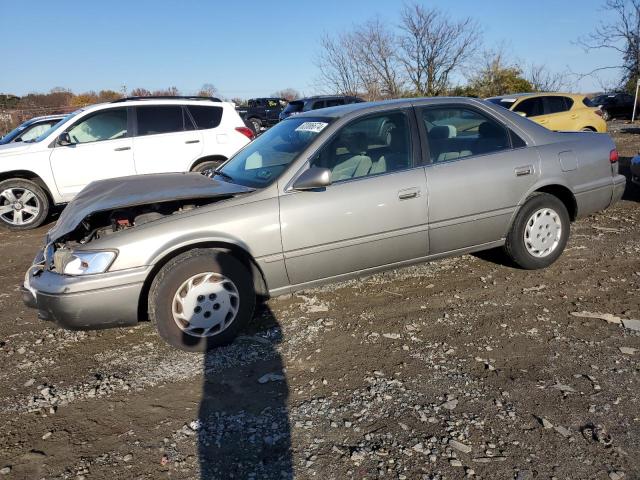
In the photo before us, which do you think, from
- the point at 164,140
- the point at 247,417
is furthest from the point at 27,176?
the point at 247,417

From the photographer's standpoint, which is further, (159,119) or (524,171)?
(159,119)

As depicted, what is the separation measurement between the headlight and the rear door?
458cm

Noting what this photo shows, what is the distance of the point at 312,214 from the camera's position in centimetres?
362

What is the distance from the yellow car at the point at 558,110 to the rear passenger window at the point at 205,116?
6137 mm

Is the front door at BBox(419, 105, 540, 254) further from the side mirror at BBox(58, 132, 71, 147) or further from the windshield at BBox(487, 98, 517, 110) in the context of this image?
the windshield at BBox(487, 98, 517, 110)

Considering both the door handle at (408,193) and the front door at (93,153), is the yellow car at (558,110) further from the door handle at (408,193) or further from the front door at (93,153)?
the door handle at (408,193)

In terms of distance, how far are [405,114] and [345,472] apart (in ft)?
9.42

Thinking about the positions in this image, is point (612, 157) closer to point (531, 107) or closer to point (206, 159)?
point (206, 159)

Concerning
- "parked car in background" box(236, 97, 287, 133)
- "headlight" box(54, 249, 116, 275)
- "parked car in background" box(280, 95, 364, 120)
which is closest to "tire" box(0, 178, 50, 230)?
"headlight" box(54, 249, 116, 275)

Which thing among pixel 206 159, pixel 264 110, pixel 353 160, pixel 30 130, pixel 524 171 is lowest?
pixel 524 171

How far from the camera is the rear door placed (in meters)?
7.59

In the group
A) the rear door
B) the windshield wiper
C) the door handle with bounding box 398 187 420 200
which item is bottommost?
the door handle with bounding box 398 187 420 200

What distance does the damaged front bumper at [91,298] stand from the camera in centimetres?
318

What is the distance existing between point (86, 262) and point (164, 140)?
4.88 m
